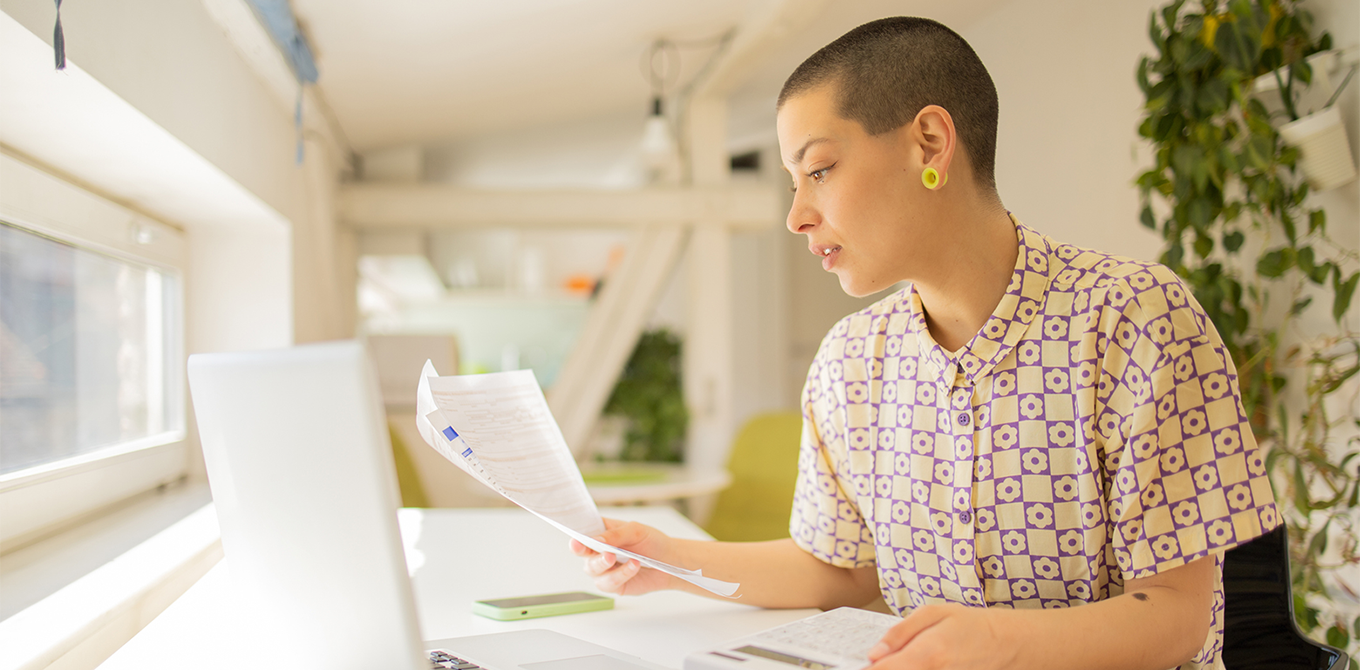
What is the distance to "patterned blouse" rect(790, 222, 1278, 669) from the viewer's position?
2.97ft

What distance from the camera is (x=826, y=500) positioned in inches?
48.8

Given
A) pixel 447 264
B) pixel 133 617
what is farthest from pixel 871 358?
pixel 447 264

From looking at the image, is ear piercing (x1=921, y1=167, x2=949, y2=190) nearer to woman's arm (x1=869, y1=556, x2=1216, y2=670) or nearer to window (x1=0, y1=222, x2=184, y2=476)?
woman's arm (x1=869, y1=556, x2=1216, y2=670)

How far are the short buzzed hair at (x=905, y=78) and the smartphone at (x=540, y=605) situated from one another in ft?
2.31

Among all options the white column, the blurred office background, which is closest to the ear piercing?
the blurred office background

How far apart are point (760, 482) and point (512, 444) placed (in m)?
2.74

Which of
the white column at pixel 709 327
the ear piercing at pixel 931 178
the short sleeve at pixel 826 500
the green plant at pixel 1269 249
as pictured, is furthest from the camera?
the white column at pixel 709 327

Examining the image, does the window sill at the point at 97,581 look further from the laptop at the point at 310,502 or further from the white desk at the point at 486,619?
the laptop at the point at 310,502

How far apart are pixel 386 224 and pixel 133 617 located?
9.40 feet

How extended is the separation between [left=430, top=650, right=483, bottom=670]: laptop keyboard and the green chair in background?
2568 millimetres

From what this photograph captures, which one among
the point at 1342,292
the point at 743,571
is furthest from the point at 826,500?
the point at 1342,292

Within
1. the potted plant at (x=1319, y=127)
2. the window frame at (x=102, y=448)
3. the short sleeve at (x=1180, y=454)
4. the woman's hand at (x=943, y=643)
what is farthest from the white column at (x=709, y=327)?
the woman's hand at (x=943, y=643)

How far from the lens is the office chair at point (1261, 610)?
4.09 ft

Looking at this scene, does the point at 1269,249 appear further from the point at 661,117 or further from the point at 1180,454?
the point at 661,117
